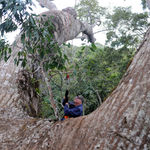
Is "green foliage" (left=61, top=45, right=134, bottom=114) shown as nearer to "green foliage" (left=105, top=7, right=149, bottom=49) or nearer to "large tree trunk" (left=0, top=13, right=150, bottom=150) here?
"green foliage" (left=105, top=7, right=149, bottom=49)

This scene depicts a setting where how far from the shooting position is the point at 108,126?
159cm

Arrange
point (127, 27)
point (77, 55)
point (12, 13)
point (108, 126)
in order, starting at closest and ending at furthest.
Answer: point (108, 126), point (12, 13), point (77, 55), point (127, 27)

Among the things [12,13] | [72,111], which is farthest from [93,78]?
[12,13]

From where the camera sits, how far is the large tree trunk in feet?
4.77

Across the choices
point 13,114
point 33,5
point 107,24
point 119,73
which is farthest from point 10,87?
point 107,24

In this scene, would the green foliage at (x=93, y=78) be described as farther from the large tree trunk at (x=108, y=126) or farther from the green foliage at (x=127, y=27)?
the large tree trunk at (x=108, y=126)

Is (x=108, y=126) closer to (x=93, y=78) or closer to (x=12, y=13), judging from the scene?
(x=12, y=13)

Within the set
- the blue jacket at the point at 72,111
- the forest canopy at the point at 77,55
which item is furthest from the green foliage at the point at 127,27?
the blue jacket at the point at 72,111

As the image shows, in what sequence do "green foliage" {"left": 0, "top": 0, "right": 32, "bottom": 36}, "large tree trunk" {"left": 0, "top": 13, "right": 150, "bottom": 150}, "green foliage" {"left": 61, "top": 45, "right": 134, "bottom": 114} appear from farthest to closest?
1. "green foliage" {"left": 61, "top": 45, "right": 134, "bottom": 114}
2. "green foliage" {"left": 0, "top": 0, "right": 32, "bottom": 36}
3. "large tree trunk" {"left": 0, "top": 13, "right": 150, "bottom": 150}

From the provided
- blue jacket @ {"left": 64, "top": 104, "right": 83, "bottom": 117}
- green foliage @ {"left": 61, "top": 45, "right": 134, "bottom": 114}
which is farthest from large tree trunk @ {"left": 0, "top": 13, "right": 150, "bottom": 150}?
green foliage @ {"left": 61, "top": 45, "right": 134, "bottom": 114}

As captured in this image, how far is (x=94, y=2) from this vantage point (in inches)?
417

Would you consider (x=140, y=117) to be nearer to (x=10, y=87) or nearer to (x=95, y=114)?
(x=95, y=114)

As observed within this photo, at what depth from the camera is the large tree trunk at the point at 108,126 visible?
57.3 inches

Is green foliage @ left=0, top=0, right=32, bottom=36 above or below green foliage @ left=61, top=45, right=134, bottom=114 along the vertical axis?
above
